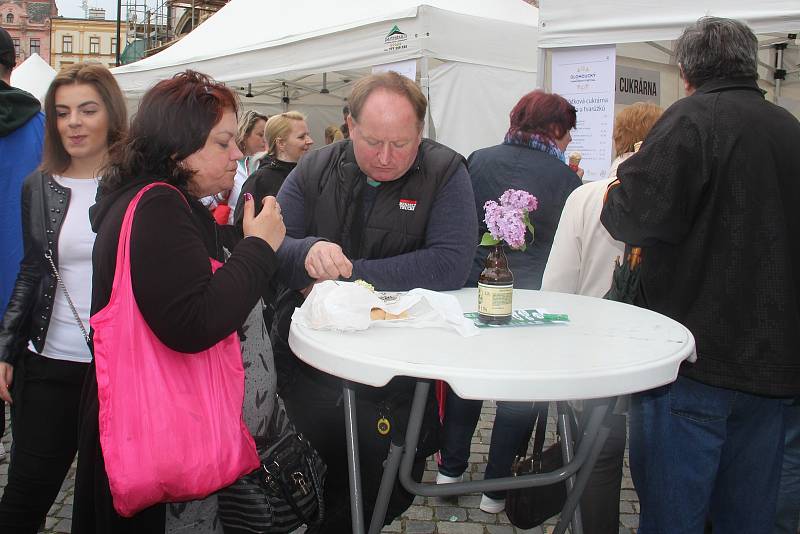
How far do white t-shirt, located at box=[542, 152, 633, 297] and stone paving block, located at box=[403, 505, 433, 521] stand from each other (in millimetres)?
1125

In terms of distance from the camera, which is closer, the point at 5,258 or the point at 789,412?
the point at 789,412

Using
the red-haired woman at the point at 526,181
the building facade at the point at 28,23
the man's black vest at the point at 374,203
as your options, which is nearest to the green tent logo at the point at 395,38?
the red-haired woman at the point at 526,181

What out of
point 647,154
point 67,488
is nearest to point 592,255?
point 647,154

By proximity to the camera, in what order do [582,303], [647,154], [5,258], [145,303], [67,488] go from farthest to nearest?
[67,488], [5,258], [582,303], [647,154], [145,303]

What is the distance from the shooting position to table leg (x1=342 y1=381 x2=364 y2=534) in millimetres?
1638

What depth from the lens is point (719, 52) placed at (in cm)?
A: 187

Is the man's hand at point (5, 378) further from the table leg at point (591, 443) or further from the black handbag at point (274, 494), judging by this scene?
the table leg at point (591, 443)

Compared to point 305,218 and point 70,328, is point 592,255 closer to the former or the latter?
point 305,218

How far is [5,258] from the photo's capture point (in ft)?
8.57

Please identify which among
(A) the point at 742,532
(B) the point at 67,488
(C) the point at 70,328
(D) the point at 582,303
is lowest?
(B) the point at 67,488

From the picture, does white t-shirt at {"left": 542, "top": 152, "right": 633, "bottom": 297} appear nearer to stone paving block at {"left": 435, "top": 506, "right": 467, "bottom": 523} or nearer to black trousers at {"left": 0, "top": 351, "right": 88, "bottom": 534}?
stone paving block at {"left": 435, "top": 506, "right": 467, "bottom": 523}

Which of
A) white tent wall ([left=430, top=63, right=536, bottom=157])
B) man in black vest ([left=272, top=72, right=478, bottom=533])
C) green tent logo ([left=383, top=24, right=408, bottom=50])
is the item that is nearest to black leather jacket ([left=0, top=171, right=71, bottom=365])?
man in black vest ([left=272, top=72, right=478, bottom=533])

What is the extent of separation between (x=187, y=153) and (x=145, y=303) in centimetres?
40

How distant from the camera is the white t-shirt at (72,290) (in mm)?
2088
